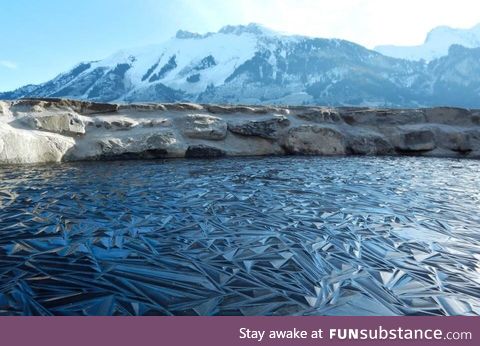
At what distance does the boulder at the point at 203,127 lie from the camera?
13.1 meters

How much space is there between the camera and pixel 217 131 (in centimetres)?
→ 1348

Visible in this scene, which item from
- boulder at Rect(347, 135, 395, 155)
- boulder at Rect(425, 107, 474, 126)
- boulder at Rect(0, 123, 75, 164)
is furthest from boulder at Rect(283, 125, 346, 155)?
boulder at Rect(0, 123, 75, 164)

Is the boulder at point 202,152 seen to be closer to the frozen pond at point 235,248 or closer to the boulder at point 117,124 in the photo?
the boulder at point 117,124

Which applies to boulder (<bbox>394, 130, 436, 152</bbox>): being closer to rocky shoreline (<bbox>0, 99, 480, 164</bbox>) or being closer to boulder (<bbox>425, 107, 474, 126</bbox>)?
rocky shoreline (<bbox>0, 99, 480, 164</bbox>)

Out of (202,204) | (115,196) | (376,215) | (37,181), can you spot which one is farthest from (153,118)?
(376,215)

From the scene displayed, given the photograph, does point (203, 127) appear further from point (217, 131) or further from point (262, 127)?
point (262, 127)

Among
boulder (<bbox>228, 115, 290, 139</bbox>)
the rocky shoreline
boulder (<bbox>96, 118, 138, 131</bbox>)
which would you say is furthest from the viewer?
boulder (<bbox>228, 115, 290, 139</bbox>)

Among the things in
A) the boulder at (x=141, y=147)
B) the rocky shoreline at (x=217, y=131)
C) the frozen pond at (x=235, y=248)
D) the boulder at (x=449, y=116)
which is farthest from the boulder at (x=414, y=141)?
the boulder at (x=141, y=147)

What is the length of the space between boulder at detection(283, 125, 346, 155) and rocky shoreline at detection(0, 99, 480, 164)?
45 millimetres

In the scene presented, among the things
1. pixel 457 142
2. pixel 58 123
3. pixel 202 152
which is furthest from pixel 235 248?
pixel 457 142

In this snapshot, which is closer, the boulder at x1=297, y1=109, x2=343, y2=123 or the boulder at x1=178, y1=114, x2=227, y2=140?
the boulder at x1=178, y1=114, x2=227, y2=140

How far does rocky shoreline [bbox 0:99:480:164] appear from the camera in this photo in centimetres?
1111

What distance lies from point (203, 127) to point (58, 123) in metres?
5.23

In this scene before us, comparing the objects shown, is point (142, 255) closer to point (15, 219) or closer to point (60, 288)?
point (60, 288)
